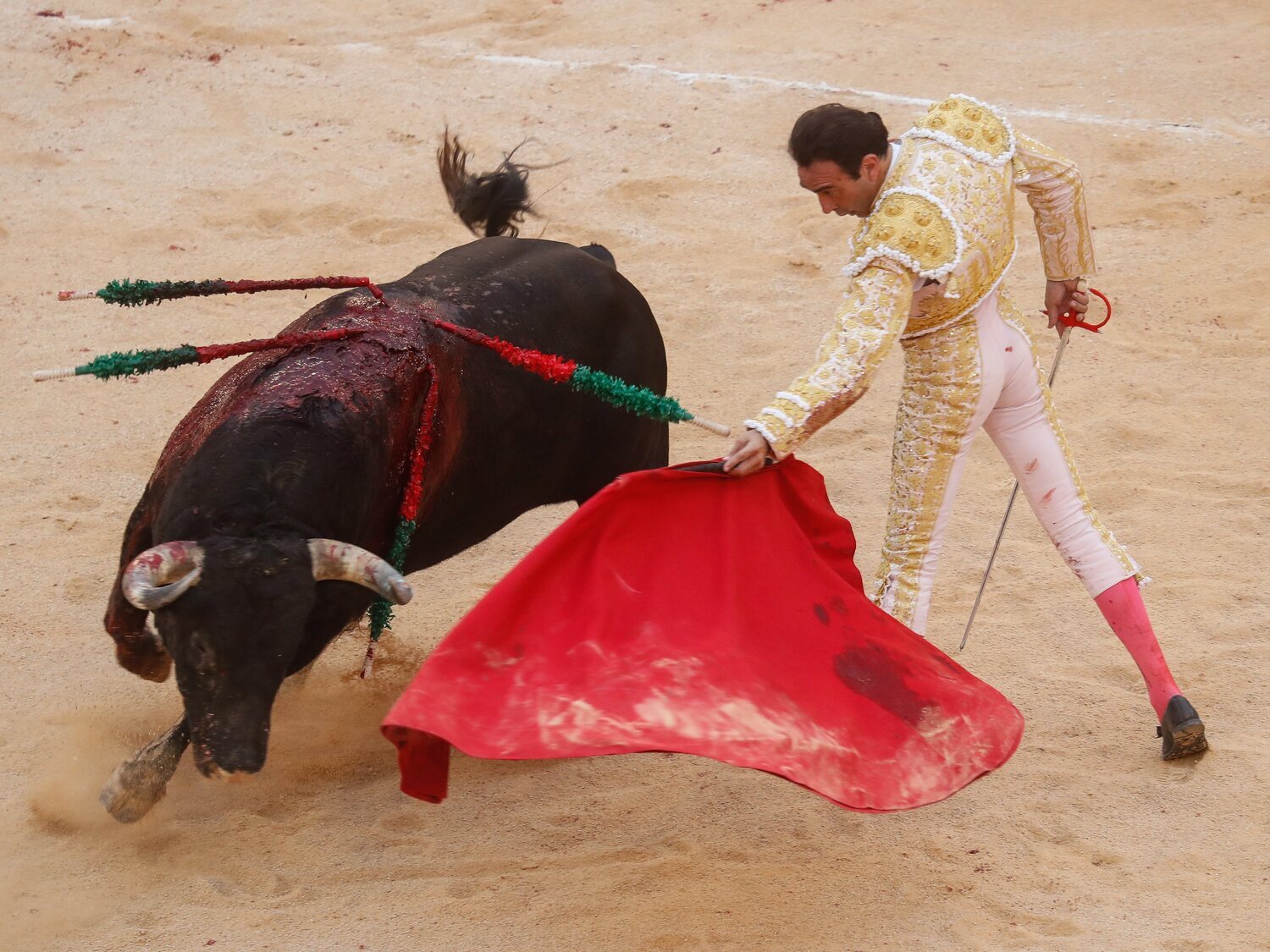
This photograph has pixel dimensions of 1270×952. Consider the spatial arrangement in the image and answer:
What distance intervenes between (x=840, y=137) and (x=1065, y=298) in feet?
3.10

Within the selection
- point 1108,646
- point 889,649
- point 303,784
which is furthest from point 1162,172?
point 303,784

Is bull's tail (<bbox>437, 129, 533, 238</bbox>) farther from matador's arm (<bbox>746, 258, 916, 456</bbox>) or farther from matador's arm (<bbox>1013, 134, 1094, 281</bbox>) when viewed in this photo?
matador's arm (<bbox>746, 258, 916, 456</bbox>)

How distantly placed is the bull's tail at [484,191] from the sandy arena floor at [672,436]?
99 centimetres

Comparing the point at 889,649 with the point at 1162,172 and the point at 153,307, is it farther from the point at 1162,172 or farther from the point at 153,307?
the point at 1162,172

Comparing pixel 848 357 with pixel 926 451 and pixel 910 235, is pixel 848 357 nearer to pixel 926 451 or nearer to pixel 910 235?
pixel 910 235

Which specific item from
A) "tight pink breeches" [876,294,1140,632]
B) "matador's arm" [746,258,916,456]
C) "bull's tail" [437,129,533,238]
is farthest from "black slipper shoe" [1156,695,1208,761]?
"bull's tail" [437,129,533,238]

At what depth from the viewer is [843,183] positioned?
2.76 metres

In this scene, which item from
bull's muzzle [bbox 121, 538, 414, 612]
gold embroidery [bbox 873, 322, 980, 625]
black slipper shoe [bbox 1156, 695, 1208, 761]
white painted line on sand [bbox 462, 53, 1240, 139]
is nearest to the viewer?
bull's muzzle [bbox 121, 538, 414, 612]

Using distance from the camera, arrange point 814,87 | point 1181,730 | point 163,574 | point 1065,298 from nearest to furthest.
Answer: point 163,574 < point 1181,730 < point 1065,298 < point 814,87

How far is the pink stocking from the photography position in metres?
3.21

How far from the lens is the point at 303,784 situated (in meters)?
3.27

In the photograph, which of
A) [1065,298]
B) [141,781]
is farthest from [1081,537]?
[141,781]

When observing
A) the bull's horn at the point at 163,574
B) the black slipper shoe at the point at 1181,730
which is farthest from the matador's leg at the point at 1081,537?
the bull's horn at the point at 163,574

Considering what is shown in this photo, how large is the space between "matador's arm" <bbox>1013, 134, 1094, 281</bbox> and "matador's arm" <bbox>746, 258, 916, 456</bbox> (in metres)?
0.52
